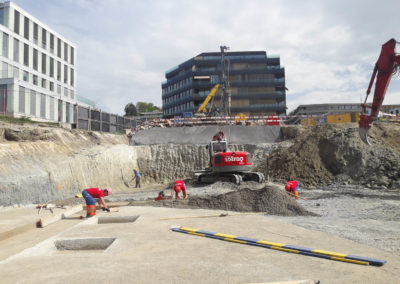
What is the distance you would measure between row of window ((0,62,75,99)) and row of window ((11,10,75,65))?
16.4 ft

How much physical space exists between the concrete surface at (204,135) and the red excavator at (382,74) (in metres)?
15.6

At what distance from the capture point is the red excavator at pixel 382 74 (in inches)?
559

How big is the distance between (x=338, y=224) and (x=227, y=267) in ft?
16.2

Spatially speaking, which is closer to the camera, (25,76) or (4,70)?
(4,70)

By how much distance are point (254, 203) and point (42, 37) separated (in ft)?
147

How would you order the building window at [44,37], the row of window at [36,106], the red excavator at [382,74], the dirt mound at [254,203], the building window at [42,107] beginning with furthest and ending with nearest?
the building window at [44,37] < the building window at [42,107] < the row of window at [36,106] < the red excavator at [382,74] < the dirt mound at [254,203]

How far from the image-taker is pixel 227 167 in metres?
19.5

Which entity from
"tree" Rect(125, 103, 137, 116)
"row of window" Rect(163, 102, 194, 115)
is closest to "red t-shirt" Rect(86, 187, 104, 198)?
"row of window" Rect(163, 102, 194, 115)

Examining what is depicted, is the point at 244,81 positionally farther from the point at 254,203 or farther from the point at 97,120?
the point at 254,203

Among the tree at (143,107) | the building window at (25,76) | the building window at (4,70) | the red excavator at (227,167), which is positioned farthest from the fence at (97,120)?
the tree at (143,107)

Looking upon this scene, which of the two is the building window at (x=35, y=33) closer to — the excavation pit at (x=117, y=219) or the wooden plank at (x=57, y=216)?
the wooden plank at (x=57, y=216)

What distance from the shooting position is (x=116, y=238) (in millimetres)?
6957

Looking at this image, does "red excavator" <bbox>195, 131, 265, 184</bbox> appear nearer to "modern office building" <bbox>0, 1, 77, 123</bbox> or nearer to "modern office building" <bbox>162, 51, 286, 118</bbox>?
"modern office building" <bbox>0, 1, 77, 123</bbox>

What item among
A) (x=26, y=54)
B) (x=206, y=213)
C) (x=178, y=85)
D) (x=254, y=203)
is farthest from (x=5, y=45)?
(x=178, y=85)
